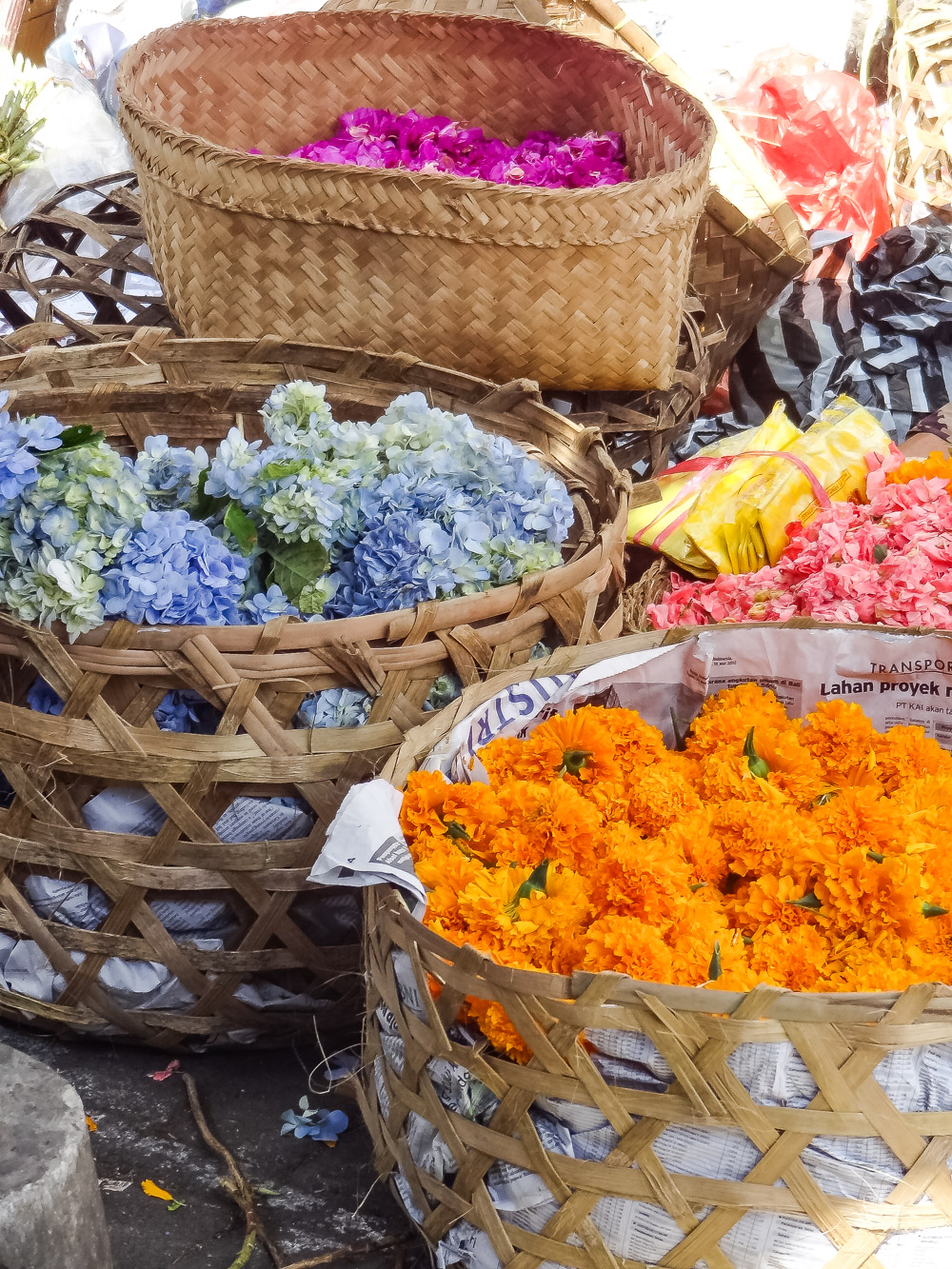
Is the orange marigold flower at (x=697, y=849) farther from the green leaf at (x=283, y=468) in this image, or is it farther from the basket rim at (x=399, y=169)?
the basket rim at (x=399, y=169)

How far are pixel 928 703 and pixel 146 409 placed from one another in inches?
52.0

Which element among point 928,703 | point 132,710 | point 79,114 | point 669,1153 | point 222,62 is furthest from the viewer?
point 79,114

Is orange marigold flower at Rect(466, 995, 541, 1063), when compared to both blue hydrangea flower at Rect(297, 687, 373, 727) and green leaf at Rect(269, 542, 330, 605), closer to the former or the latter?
blue hydrangea flower at Rect(297, 687, 373, 727)

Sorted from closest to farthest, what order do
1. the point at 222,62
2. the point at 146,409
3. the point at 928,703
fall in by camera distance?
the point at 928,703, the point at 146,409, the point at 222,62

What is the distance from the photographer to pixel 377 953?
117 cm

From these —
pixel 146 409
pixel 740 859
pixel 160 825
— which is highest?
pixel 146 409

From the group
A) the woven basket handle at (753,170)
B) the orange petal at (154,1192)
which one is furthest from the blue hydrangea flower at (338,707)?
the woven basket handle at (753,170)

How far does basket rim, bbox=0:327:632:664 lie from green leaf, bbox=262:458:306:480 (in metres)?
0.23

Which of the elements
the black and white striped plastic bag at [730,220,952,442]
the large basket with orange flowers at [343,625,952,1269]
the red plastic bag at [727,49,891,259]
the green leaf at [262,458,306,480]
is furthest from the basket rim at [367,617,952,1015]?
the red plastic bag at [727,49,891,259]

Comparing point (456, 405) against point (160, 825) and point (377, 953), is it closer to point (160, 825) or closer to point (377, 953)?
point (160, 825)

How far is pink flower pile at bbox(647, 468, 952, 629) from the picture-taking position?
1.89 m

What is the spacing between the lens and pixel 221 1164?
145 cm

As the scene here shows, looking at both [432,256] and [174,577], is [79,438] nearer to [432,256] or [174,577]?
[174,577]

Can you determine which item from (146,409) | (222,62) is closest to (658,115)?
(222,62)
